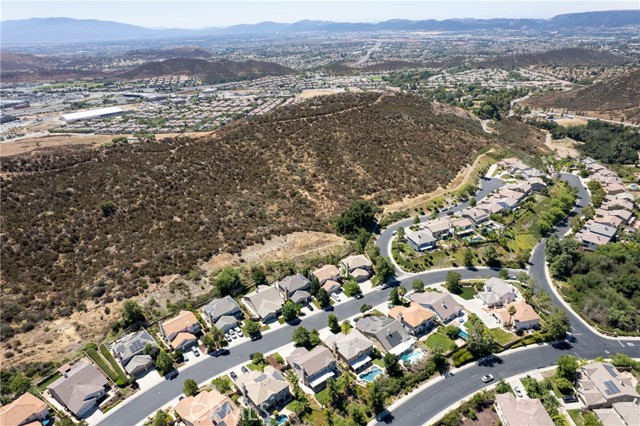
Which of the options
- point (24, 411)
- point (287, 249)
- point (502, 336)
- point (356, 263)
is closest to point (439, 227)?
point (356, 263)

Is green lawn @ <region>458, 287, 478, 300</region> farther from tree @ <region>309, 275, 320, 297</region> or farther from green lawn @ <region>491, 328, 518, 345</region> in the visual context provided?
tree @ <region>309, 275, 320, 297</region>

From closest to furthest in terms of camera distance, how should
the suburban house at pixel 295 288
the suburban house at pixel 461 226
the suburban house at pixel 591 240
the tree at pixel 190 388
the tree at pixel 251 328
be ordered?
the tree at pixel 190 388 < the tree at pixel 251 328 < the suburban house at pixel 295 288 < the suburban house at pixel 591 240 < the suburban house at pixel 461 226

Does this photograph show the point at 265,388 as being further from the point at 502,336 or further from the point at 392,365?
the point at 502,336

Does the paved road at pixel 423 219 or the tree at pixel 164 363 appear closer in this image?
the tree at pixel 164 363

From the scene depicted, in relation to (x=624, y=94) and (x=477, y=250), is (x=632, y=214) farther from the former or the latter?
(x=624, y=94)

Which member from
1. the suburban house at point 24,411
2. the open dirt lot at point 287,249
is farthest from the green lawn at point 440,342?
the suburban house at point 24,411

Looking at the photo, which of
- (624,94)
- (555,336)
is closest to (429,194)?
(555,336)

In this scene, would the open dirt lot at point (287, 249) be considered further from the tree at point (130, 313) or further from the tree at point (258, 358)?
the tree at point (258, 358)

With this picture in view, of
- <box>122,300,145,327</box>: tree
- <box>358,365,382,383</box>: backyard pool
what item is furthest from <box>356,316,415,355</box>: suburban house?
<box>122,300,145,327</box>: tree
